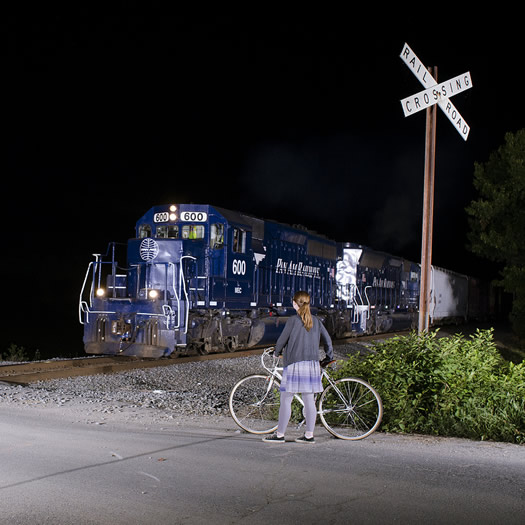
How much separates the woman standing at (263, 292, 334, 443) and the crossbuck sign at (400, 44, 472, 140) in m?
3.89

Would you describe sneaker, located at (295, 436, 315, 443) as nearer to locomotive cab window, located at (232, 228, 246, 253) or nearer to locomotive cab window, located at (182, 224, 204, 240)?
locomotive cab window, located at (182, 224, 204, 240)

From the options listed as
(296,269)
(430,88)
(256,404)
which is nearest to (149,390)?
(256,404)

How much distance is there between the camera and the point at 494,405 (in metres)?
7.63

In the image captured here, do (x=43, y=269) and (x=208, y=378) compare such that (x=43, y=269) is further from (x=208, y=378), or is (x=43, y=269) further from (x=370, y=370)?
(x=370, y=370)

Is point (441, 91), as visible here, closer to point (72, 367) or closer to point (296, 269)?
point (72, 367)

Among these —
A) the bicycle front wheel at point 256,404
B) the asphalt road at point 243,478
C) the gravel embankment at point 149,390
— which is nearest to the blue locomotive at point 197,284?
the gravel embankment at point 149,390

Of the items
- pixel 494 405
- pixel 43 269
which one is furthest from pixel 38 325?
pixel 494 405

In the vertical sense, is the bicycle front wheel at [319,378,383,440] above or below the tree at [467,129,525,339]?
below

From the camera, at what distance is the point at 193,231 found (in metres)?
16.5

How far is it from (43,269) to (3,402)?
6151cm

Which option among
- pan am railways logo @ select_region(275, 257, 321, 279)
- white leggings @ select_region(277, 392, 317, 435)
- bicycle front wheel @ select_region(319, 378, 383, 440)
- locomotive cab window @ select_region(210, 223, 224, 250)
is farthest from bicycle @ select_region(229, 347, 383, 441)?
pan am railways logo @ select_region(275, 257, 321, 279)

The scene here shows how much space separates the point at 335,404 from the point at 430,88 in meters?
4.82

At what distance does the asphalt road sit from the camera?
4.52m

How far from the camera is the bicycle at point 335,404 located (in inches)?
287
